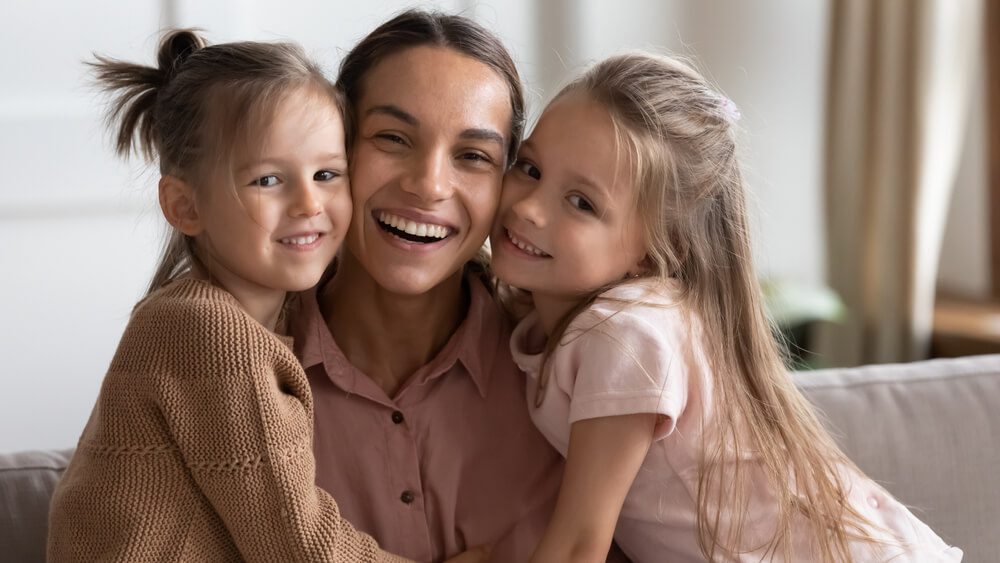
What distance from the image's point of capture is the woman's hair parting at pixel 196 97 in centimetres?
160

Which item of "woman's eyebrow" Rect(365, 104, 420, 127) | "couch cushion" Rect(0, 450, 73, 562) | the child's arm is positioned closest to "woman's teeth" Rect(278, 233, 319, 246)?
"woman's eyebrow" Rect(365, 104, 420, 127)

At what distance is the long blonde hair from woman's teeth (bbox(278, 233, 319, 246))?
396mm

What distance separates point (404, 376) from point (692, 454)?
50cm

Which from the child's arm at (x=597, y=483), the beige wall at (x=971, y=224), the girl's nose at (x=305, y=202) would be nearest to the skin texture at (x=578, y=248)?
the child's arm at (x=597, y=483)

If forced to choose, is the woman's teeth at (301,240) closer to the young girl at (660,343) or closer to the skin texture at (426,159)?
the skin texture at (426,159)

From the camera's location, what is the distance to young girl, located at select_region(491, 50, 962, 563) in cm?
165

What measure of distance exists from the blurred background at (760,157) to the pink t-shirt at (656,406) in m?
1.50

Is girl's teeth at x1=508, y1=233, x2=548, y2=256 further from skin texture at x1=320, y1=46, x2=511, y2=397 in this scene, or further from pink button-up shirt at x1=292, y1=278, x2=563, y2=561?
pink button-up shirt at x1=292, y1=278, x2=563, y2=561

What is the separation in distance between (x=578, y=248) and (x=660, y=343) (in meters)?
0.19

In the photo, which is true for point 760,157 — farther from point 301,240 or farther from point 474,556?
point 301,240

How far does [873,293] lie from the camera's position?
3.99m

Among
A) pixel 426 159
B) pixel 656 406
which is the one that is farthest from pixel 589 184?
pixel 656 406

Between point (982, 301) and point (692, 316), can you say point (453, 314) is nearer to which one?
point (692, 316)

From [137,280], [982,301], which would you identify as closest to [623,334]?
[137,280]
